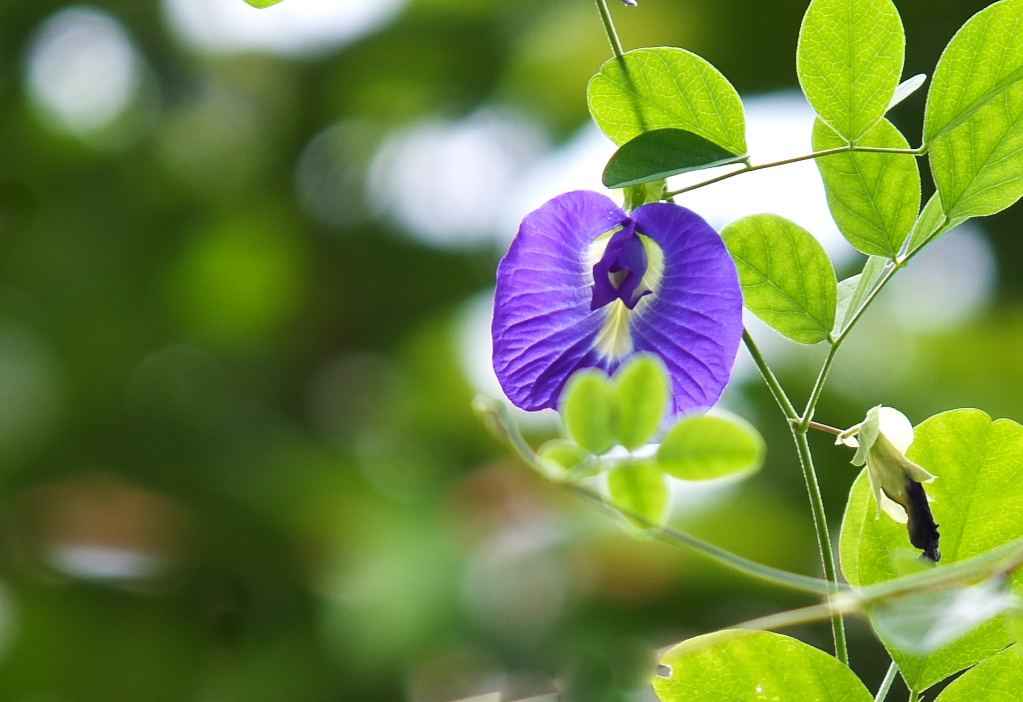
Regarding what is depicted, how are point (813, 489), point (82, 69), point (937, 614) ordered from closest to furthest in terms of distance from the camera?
point (937, 614), point (813, 489), point (82, 69)

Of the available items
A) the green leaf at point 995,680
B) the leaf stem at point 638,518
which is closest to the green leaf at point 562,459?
the leaf stem at point 638,518

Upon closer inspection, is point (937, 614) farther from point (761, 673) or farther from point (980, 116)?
point (980, 116)

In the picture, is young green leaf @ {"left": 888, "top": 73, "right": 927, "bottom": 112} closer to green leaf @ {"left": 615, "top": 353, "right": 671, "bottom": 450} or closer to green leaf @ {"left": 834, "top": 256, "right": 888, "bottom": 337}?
green leaf @ {"left": 834, "top": 256, "right": 888, "bottom": 337}

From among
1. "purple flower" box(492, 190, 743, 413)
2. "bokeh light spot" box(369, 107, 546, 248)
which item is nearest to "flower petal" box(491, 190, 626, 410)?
"purple flower" box(492, 190, 743, 413)

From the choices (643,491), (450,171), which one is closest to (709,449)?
(643,491)

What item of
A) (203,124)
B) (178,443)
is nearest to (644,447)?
(178,443)

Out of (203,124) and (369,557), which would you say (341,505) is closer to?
(369,557)

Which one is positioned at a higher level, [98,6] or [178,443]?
[98,6]
